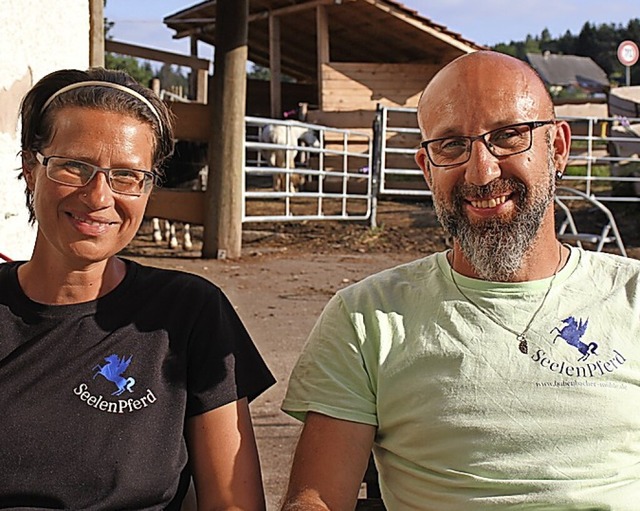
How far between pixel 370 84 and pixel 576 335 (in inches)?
548

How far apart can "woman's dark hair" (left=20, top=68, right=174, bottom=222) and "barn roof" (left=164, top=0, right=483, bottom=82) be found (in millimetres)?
12687

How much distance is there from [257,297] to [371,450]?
519cm

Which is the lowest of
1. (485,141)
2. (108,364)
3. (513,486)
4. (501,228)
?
(513,486)

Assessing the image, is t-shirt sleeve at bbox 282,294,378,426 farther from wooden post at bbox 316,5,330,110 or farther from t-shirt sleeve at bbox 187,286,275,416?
wooden post at bbox 316,5,330,110

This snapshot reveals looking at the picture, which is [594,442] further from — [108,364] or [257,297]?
[257,297]

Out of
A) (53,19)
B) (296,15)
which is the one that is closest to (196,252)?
(53,19)

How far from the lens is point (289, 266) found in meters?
8.73

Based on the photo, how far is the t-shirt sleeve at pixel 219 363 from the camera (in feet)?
6.19

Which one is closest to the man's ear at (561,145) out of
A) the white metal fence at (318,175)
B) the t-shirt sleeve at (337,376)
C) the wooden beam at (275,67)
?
the t-shirt sleeve at (337,376)

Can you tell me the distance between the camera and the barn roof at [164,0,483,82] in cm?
1483

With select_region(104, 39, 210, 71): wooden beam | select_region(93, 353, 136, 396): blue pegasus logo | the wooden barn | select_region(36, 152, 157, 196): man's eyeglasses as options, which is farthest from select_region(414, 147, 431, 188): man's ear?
the wooden barn

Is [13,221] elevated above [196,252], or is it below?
above

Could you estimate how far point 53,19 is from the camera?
4.40m

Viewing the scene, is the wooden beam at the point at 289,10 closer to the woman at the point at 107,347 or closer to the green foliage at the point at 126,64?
the green foliage at the point at 126,64
